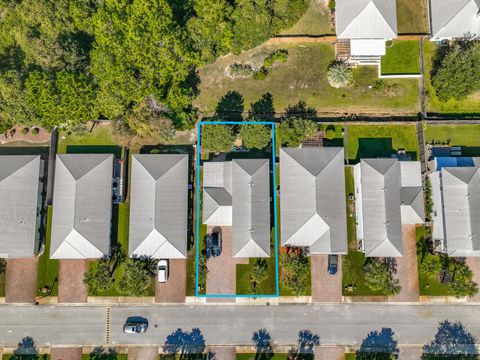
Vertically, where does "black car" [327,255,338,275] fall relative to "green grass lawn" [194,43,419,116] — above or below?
below

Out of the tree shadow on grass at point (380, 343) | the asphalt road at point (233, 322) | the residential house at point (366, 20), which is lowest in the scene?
the tree shadow on grass at point (380, 343)

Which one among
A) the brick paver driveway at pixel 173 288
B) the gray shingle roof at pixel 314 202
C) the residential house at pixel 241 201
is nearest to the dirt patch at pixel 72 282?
the brick paver driveway at pixel 173 288

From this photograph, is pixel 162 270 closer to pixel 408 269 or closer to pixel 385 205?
pixel 385 205

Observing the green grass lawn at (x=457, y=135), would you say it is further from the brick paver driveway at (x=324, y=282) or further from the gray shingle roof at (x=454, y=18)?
the brick paver driveway at (x=324, y=282)

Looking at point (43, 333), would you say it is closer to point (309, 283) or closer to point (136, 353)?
point (136, 353)

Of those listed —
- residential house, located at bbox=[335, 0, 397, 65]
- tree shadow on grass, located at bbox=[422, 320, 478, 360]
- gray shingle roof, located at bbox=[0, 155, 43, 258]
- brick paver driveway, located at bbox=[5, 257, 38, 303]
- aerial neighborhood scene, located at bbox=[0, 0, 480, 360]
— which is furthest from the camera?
brick paver driveway, located at bbox=[5, 257, 38, 303]

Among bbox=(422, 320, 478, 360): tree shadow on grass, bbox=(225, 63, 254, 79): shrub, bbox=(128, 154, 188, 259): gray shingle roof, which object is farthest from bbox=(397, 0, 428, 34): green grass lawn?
bbox=(422, 320, 478, 360): tree shadow on grass

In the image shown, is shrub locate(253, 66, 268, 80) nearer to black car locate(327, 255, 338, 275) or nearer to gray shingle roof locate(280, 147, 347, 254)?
gray shingle roof locate(280, 147, 347, 254)
